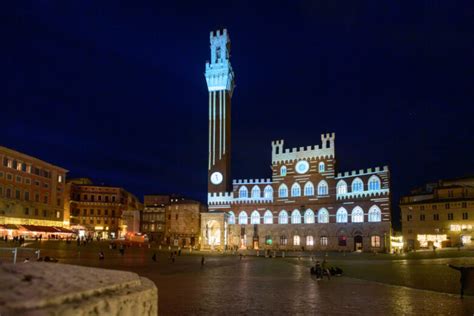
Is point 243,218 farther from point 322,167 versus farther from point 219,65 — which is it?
point 219,65

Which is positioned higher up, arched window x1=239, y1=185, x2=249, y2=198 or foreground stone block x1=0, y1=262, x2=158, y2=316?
arched window x1=239, y1=185, x2=249, y2=198

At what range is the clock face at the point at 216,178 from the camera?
82188mm

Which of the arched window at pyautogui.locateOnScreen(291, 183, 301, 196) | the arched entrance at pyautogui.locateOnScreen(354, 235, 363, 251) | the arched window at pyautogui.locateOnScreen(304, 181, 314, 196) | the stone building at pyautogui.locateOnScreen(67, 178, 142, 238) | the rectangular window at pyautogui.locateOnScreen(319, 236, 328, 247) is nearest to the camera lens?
the arched entrance at pyautogui.locateOnScreen(354, 235, 363, 251)

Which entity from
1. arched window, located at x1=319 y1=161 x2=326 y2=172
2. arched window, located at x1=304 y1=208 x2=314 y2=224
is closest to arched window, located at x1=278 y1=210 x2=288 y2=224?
arched window, located at x1=304 y1=208 x2=314 y2=224

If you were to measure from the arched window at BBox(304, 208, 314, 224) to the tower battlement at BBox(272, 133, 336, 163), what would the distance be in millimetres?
9544

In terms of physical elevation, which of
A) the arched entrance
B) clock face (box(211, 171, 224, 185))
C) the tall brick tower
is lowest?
the arched entrance

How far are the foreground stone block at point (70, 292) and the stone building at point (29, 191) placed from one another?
231ft

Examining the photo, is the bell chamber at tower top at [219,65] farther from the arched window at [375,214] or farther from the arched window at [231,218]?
the arched window at [375,214]

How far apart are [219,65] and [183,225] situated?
34472mm

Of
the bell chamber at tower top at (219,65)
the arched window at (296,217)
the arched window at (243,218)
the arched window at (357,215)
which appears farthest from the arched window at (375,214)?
the bell chamber at tower top at (219,65)

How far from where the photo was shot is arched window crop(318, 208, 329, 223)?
244ft

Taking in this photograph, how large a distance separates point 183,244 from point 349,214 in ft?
117

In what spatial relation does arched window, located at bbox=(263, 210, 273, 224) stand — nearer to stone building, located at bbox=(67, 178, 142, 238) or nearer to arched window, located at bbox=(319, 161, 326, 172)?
arched window, located at bbox=(319, 161, 326, 172)

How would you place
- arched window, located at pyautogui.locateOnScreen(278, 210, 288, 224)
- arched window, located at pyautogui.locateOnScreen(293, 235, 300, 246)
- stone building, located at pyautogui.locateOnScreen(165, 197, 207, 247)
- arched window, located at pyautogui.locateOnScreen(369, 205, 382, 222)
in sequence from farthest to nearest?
1. stone building, located at pyautogui.locateOnScreen(165, 197, 207, 247)
2. arched window, located at pyautogui.locateOnScreen(278, 210, 288, 224)
3. arched window, located at pyautogui.locateOnScreen(293, 235, 300, 246)
4. arched window, located at pyautogui.locateOnScreen(369, 205, 382, 222)
